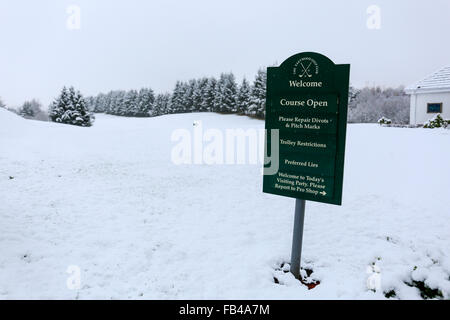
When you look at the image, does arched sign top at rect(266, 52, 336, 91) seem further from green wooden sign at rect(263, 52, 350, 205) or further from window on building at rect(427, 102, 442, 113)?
window on building at rect(427, 102, 442, 113)

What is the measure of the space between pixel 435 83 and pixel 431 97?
1328 mm

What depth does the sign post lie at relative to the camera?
542 cm

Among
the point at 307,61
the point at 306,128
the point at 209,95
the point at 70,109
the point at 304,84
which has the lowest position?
the point at 306,128

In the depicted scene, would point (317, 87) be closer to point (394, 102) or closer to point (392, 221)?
point (392, 221)

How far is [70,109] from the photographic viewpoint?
49.1 metres

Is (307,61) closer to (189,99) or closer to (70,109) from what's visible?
(70,109)

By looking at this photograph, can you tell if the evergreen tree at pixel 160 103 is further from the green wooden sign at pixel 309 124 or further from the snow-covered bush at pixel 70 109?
the green wooden sign at pixel 309 124

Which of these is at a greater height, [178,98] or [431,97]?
[178,98]

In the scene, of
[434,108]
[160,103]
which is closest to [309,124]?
[434,108]

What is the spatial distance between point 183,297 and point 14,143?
1677cm

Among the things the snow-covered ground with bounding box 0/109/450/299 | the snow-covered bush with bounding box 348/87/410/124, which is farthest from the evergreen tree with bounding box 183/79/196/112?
the snow-covered ground with bounding box 0/109/450/299

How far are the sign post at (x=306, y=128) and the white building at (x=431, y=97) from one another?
28.8m

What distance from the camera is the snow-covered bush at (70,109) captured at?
4869 centimetres

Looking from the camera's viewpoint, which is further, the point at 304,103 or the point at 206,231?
the point at 206,231
